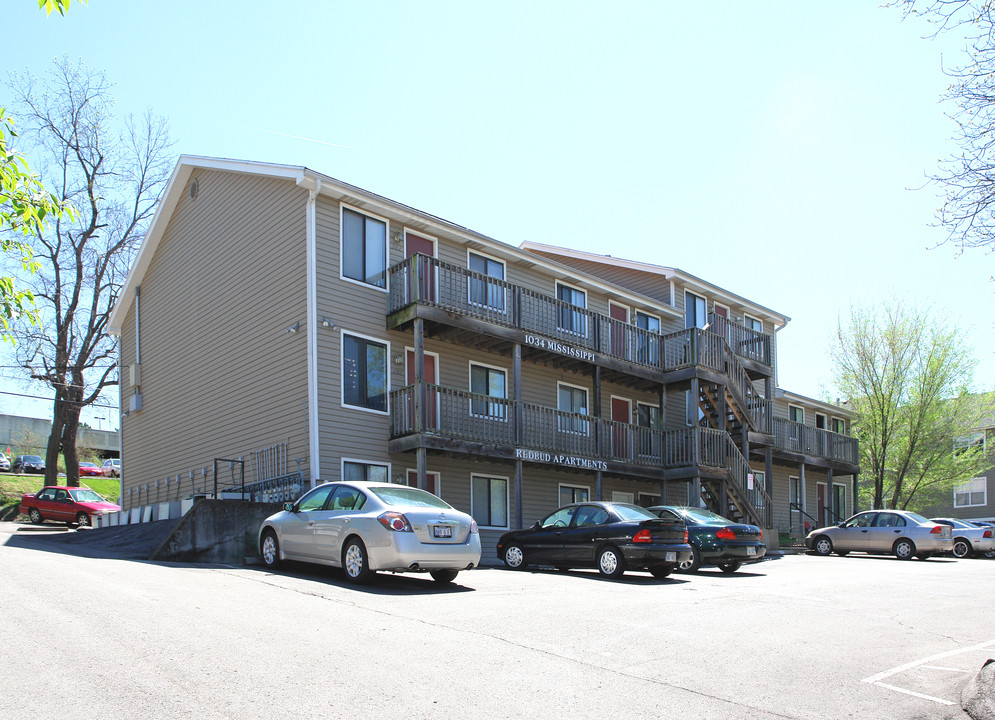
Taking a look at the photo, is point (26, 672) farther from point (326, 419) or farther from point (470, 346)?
point (470, 346)

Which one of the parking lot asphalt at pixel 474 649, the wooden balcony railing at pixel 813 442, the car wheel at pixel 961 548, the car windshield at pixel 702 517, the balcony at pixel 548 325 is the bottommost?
the car wheel at pixel 961 548

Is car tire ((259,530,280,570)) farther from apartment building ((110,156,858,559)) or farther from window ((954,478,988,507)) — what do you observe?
window ((954,478,988,507))

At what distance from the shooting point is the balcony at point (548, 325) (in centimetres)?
2077

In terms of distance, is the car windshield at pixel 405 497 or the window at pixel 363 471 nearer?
the car windshield at pixel 405 497

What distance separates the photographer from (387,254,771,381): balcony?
2077cm

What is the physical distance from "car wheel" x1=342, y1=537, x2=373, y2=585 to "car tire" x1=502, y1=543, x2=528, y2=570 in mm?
4785

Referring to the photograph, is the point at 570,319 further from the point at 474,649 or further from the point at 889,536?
the point at 474,649

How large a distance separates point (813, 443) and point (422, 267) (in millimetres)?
19471

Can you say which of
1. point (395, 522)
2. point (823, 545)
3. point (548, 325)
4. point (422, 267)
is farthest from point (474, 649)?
point (823, 545)

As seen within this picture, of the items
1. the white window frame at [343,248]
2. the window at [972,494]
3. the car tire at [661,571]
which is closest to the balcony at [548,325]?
the white window frame at [343,248]

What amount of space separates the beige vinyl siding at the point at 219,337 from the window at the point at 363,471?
1.03 meters

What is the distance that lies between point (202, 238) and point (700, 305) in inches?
685

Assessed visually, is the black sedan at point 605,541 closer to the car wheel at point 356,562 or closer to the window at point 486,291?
the car wheel at point 356,562

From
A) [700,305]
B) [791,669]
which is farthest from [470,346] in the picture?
[791,669]
